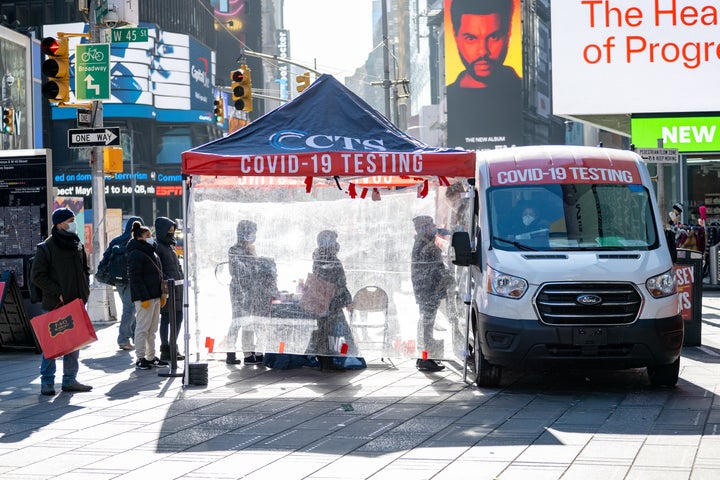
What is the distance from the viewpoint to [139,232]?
13.5m

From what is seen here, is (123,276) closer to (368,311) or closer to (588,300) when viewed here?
(368,311)

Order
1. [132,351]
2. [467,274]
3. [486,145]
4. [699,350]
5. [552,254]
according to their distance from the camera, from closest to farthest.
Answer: [552,254] → [467,274] → [699,350] → [132,351] → [486,145]

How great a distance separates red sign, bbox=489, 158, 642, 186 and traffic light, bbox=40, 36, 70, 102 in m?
9.05

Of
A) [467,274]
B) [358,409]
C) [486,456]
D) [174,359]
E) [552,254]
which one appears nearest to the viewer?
[486,456]

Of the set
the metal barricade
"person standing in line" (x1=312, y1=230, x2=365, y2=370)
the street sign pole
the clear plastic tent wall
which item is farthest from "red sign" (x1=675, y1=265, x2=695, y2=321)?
the street sign pole

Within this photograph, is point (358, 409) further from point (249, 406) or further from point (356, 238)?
point (356, 238)

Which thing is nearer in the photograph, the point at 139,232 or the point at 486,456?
the point at 486,456

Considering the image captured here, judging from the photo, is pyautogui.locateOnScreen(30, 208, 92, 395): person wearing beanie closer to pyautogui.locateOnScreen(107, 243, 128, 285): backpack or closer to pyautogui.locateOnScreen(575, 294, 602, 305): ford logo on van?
pyautogui.locateOnScreen(107, 243, 128, 285): backpack

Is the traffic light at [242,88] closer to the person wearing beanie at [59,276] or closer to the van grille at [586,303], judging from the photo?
the person wearing beanie at [59,276]

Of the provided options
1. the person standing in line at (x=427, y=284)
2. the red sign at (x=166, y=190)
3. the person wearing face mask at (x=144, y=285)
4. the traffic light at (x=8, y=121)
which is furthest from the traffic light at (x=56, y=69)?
the red sign at (x=166, y=190)

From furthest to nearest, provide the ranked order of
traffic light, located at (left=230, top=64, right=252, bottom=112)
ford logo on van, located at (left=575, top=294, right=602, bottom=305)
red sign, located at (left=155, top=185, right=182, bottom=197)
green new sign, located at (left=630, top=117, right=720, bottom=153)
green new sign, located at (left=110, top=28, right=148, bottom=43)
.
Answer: red sign, located at (left=155, top=185, right=182, bottom=197), green new sign, located at (left=630, top=117, right=720, bottom=153), traffic light, located at (left=230, top=64, right=252, bottom=112), green new sign, located at (left=110, top=28, right=148, bottom=43), ford logo on van, located at (left=575, top=294, right=602, bottom=305)

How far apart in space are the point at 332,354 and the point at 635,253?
137 inches

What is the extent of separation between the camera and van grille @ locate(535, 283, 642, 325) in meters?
10.8

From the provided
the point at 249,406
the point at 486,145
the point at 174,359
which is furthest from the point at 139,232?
the point at 486,145
